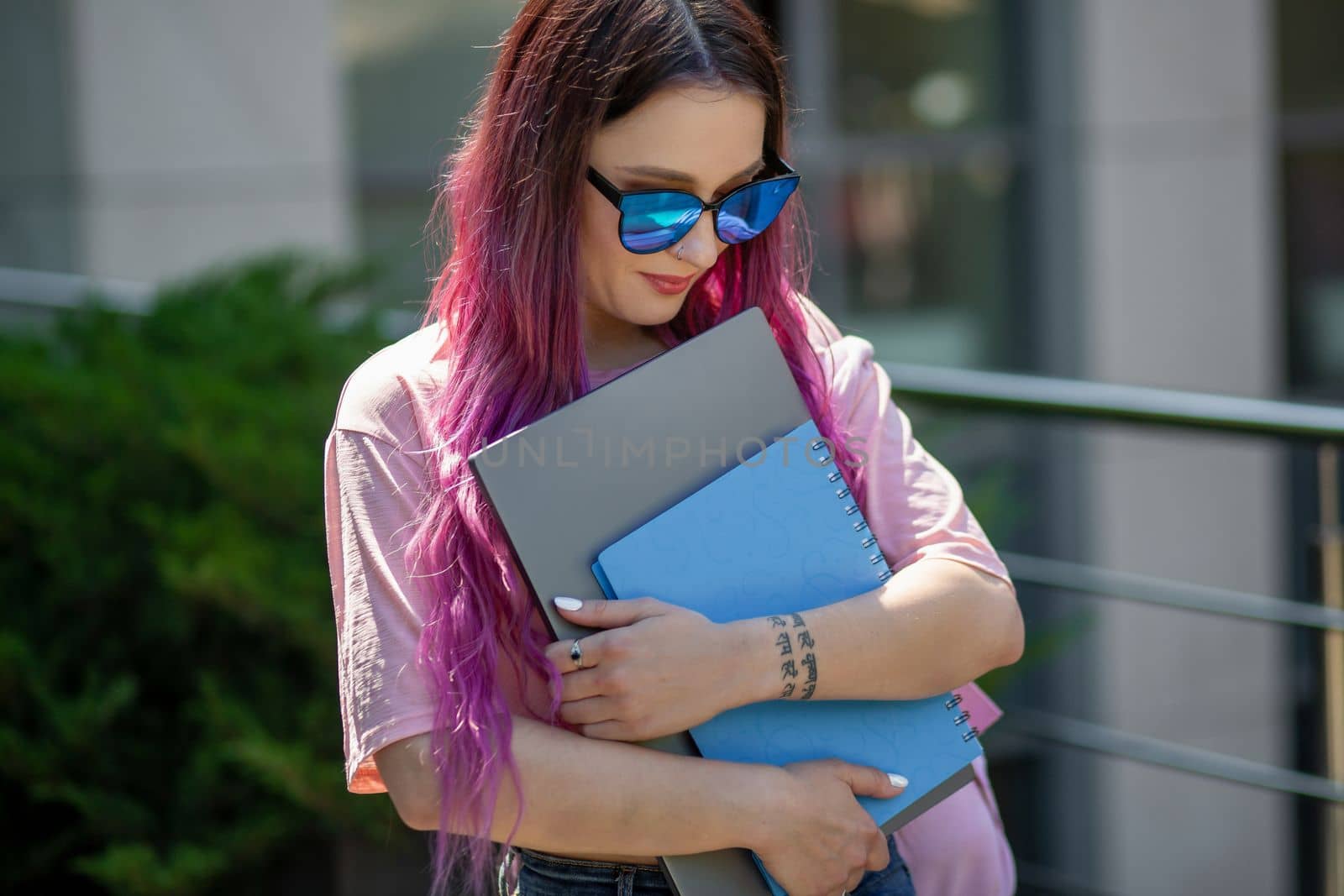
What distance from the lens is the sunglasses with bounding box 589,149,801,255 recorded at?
50.3 inches

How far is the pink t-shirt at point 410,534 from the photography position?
47.8 inches

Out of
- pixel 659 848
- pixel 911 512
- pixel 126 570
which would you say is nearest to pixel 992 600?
pixel 911 512

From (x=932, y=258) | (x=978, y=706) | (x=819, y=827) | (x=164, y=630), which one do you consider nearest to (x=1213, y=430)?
(x=978, y=706)

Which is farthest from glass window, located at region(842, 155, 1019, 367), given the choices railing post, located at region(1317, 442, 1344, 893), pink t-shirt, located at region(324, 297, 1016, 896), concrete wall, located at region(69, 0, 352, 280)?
pink t-shirt, located at region(324, 297, 1016, 896)

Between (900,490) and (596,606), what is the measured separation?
0.40 m

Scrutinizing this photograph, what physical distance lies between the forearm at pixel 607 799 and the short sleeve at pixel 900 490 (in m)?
0.34

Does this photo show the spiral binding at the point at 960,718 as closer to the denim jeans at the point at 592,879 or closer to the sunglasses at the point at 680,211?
the denim jeans at the point at 592,879

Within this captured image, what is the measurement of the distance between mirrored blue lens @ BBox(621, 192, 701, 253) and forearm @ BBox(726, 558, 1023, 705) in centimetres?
39

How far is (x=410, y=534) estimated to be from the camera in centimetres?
125

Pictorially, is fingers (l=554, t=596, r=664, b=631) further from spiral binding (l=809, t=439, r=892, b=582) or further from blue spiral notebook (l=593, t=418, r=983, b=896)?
spiral binding (l=809, t=439, r=892, b=582)

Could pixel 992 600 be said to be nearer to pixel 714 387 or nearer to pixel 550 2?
pixel 714 387

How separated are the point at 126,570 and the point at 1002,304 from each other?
5029mm

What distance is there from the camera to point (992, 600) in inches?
53.1

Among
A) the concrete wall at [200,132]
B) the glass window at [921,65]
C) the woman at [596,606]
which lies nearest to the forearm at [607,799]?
the woman at [596,606]
